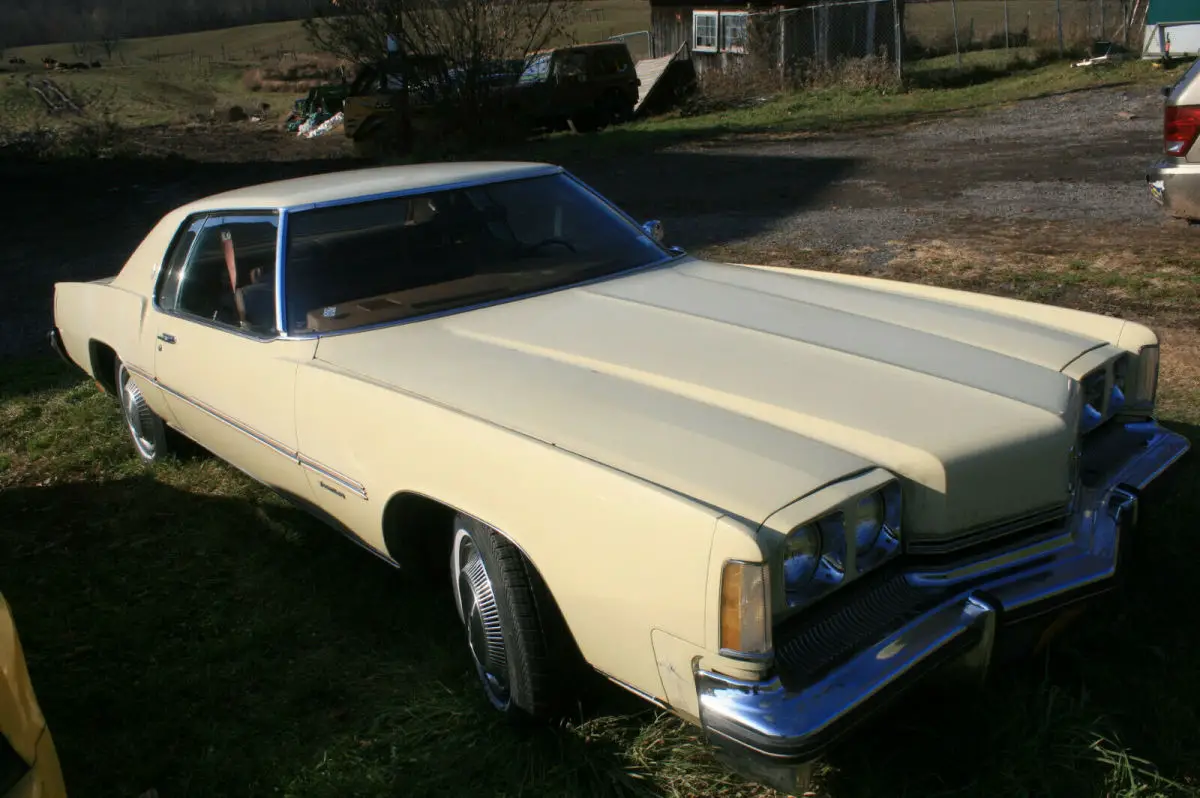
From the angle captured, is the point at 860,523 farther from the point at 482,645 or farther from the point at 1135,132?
the point at 1135,132

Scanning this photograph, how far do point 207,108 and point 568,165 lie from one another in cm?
2030

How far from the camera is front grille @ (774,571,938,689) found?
2.10 metres

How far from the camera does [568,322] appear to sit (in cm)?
328

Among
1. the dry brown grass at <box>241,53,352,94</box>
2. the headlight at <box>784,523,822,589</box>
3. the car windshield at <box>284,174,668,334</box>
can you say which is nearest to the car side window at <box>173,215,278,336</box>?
the car windshield at <box>284,174,668,334</box>

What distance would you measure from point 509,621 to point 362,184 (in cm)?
191

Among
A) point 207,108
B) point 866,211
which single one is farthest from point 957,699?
point 207,108

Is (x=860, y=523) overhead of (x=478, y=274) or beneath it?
beneath

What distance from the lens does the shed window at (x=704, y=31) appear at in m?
23.3

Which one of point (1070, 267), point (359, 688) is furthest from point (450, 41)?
point (359, 688)

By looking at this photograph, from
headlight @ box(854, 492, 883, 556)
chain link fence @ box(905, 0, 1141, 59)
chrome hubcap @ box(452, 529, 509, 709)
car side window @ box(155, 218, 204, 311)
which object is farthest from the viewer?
chain link fence @ box(905, 0, 1141, 59)

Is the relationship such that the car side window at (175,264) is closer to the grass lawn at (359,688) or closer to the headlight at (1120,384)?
the grass lawn at (359,688)

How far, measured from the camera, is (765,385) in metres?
2.65

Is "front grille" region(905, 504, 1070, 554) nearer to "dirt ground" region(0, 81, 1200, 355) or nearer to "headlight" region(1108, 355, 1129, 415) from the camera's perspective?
"headlight" region(1108, 355, 1129, 415)

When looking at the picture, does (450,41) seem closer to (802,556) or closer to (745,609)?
(802,556)
